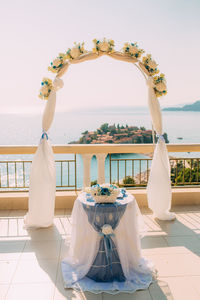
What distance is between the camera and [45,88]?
13.3 feet

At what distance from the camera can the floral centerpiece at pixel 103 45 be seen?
12.8ft

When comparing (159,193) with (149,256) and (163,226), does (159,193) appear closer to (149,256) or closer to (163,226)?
(163,226)

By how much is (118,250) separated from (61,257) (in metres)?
0.80

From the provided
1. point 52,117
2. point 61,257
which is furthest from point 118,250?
point 52,117

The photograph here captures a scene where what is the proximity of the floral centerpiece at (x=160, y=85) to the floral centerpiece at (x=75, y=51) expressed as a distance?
1.15 meters

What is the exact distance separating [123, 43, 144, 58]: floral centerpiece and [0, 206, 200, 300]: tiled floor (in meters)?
2.48

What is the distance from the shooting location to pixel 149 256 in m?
3.19

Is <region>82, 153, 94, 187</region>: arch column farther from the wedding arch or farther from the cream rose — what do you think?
the cream rose

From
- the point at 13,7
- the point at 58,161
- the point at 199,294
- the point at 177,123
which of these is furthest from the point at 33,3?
the point at 177,123

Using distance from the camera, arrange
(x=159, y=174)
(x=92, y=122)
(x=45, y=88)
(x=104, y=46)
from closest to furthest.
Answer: (x=104, y=46)
(x=45, y=88)
(x=159, y=174)
(x=92, y=122)

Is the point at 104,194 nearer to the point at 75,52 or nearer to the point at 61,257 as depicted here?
the point at 61,257

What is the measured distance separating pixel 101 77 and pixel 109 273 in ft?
108

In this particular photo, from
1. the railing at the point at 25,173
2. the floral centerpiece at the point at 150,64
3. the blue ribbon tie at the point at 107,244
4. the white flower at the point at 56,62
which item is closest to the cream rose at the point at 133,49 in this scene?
the floral centerpiece at the point at 150,64

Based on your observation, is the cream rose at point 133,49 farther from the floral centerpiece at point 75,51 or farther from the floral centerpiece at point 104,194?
the floral centerpiece at point 104,194
